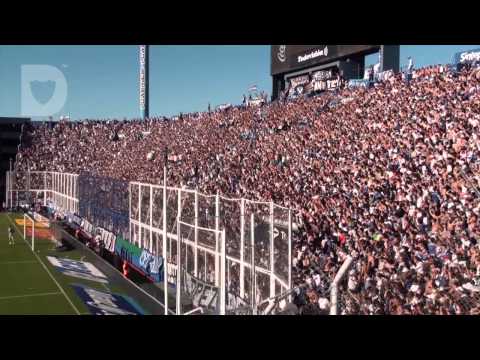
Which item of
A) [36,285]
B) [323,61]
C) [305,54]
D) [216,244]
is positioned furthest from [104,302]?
[305,54]

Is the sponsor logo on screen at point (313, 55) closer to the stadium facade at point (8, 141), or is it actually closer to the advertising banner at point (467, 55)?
the advertising banner at point (467, 55)

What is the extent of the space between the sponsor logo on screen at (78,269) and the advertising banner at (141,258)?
1.04m

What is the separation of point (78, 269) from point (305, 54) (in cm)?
1820

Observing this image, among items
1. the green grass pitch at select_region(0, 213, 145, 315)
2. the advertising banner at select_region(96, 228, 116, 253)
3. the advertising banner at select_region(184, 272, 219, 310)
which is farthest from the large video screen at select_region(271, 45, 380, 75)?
the advertising banner at select_region(184, 272, 219, 310)

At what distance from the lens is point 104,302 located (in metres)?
15.1

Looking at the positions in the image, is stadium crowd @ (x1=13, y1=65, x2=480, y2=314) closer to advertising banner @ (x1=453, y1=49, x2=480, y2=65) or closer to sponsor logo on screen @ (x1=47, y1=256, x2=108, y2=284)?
advertising banner @ (x1=453, y1=49, x2=480, y2=65)

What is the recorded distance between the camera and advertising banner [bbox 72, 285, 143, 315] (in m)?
14.0

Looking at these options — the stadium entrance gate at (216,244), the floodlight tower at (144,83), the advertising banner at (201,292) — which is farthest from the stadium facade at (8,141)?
the advertising banner at (201,292)

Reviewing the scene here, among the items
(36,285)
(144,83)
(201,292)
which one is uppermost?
(144,83)

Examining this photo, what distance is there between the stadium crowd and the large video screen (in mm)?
2923

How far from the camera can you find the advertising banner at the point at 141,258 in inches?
599

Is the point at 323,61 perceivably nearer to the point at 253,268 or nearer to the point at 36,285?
the point at 36,285

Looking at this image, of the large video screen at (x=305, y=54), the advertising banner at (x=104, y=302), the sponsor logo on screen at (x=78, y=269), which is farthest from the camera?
the large video screen at (x=305, y=54)

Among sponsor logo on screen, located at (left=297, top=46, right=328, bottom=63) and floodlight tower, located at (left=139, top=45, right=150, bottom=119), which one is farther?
floodlight tower, located at (left=139, top=45, right=150, bottom=119)
